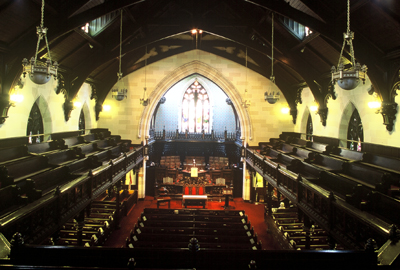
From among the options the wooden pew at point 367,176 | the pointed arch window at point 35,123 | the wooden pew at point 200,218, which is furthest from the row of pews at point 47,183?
the wooden pew at point 367,176

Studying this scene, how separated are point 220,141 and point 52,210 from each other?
1561 cm

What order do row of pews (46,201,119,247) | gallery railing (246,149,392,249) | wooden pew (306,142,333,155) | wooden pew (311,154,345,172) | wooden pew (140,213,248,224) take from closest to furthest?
gallery railing (246,149,392,249) < row of pews (46,201,119,247) < wooden pew (311,154,345,172) < wooden pew (306,142,333,155) < wooden pew (140,213,248,224)

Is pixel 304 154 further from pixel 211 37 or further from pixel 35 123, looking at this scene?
pixel 35 123

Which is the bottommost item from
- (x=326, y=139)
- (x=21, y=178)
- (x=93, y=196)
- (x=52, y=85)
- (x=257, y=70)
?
(x=93, y=196)

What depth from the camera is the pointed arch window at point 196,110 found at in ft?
76.8

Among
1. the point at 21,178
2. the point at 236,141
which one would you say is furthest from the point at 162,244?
the point at 236,141

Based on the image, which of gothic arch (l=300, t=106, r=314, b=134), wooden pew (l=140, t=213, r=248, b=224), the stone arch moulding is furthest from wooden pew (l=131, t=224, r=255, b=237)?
the stone arch moulding

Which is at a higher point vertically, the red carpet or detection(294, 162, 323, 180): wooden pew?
detection(294, 162, 323, 180): wooden pew

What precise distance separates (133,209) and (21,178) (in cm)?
922

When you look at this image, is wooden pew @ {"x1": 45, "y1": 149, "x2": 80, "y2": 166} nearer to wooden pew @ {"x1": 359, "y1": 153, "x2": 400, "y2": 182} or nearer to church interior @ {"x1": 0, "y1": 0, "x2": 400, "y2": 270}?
church interior @ {"x1": 0, "y1": 0, "x2": 400, "y2": 270}

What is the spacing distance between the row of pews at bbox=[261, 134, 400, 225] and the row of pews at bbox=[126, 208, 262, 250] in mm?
2670

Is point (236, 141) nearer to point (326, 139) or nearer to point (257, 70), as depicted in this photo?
point (257, 70)

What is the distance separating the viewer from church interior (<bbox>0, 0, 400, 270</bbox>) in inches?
157

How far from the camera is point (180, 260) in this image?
3.37 m
